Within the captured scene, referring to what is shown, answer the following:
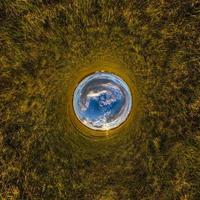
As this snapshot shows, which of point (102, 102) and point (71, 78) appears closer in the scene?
point (102, 102)

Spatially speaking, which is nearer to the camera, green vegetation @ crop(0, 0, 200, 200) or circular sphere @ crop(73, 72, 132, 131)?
circular sphere @ crop(73, 72, 132, 131)

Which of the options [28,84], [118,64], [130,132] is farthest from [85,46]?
[130,132]

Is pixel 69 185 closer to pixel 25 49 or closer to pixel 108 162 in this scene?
pixel 108 162

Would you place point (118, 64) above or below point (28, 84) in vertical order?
above

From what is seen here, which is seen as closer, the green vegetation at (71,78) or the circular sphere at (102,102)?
the circular sphere at (102,102)
